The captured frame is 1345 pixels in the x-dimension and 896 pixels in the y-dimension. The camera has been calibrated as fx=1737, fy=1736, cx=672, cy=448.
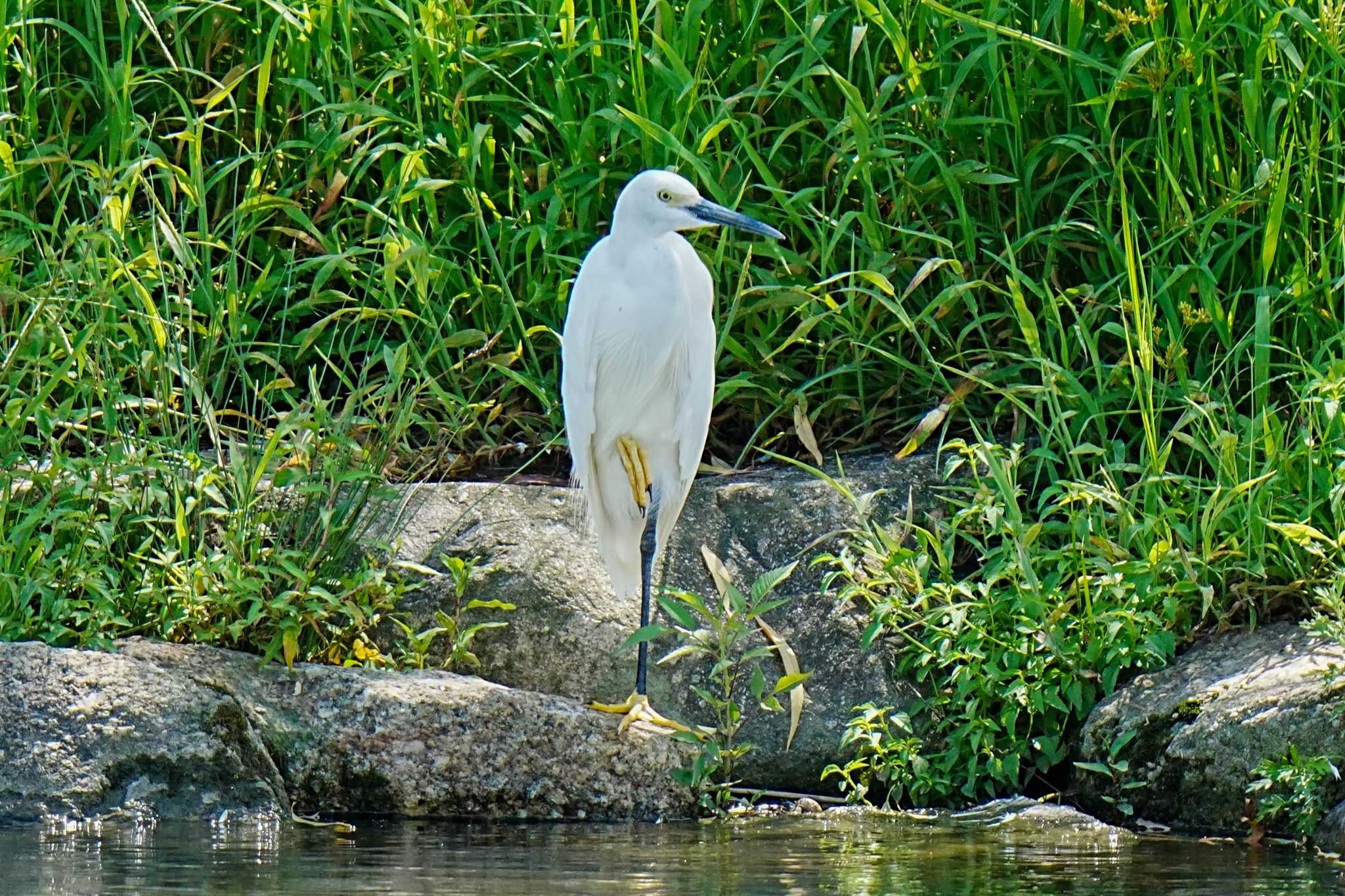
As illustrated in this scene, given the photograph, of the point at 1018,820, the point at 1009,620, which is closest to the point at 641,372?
the point at 1009,620

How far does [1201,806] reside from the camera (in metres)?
3.74

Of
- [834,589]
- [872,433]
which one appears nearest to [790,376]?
[872,433]

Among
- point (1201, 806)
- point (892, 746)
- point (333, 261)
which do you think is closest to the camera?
point (1201, 806)

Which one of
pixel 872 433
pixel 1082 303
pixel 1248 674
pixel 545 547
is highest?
pixel 1082 303

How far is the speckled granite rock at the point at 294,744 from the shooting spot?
369 cm

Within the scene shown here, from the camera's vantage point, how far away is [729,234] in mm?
5047

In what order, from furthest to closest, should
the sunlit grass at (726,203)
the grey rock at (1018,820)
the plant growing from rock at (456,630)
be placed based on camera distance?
the sunlit grass at (726,203) < the plant growing from rock at (456,630) < the grey rock at (1018,820)

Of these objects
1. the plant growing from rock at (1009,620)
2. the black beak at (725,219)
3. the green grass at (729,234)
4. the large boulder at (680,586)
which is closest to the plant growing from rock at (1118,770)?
the plant growing from rock at (1009,620)

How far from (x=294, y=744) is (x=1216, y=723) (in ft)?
6.58

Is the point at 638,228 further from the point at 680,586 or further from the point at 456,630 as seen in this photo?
the point at 456,630

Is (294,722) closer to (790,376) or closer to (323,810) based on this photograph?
(323,810)

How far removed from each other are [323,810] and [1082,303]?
259 centimetres

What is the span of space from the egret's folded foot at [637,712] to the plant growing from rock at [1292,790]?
48.5 inches

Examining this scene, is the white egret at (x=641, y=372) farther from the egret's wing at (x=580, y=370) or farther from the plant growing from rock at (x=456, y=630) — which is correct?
the plant growing from rock at (x=456, y=630)
